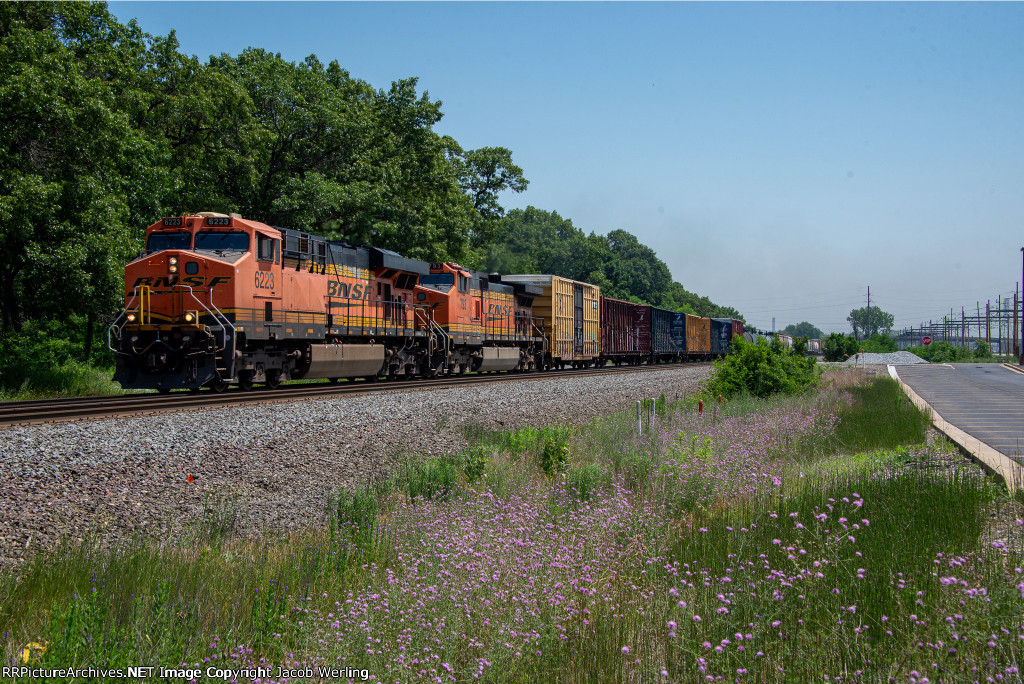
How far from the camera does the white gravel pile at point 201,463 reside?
264 inches

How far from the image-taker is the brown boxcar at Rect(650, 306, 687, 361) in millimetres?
45938

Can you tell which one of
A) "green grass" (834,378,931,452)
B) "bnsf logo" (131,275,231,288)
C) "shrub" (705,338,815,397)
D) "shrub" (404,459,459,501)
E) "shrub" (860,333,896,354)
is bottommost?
"shrub" (404,459,459,501)

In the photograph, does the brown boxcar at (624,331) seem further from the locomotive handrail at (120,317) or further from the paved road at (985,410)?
the locomotive handrail at (120,317)

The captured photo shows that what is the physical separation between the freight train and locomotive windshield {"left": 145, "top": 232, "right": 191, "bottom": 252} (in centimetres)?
4

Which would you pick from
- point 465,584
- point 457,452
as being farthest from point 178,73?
point 465,584

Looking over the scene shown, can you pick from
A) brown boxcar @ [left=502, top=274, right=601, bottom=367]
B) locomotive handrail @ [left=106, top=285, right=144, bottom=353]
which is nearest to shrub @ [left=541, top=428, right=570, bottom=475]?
locomotive handrail @ [left=106, top=285, right=144, bottom=353]


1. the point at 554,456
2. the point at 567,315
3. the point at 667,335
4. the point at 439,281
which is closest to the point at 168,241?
the point at 439,281

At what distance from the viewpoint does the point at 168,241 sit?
16.7 m

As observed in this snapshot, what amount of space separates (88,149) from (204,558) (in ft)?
55.8

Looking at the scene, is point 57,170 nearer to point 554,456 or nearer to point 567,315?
point 554,456

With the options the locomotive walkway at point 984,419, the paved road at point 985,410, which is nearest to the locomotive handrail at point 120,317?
the locomotive walkway at point 984,419

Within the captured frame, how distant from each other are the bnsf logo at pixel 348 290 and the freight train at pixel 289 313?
0.15ft

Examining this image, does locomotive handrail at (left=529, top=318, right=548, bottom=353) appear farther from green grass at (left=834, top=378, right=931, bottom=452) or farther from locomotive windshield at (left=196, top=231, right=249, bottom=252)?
locomotive windshield at (left=196, top=231, right=249, bottom=252)

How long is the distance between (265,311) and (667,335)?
3584 centimetres
